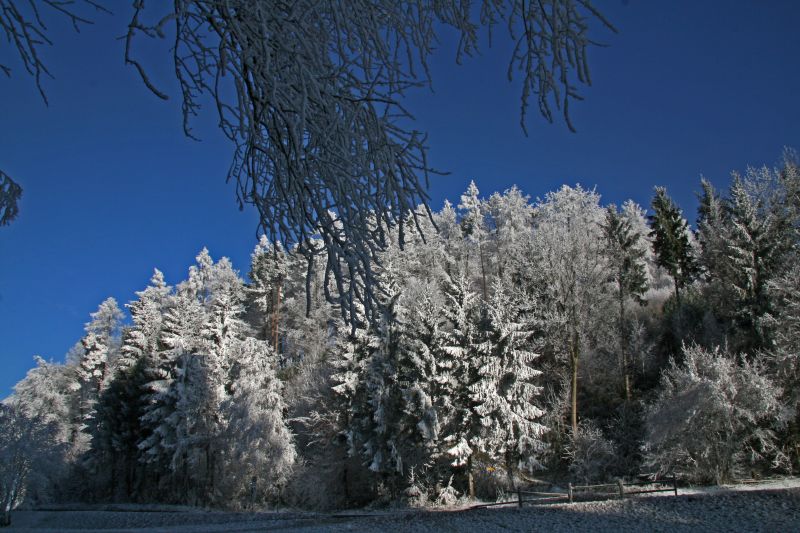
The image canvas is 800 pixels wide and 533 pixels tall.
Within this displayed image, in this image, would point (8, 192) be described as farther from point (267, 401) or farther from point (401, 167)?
point (267, 401)

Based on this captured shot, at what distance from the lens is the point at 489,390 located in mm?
22094

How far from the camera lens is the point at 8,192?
492 cm

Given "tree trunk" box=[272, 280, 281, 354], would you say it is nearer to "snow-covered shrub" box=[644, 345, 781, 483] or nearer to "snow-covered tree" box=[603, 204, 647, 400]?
"snow-covered tree" box=[603, 204, 647, 400]

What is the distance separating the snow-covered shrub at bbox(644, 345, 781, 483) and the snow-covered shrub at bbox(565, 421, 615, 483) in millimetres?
2821

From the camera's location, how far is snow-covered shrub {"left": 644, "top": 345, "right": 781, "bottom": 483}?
19.1m

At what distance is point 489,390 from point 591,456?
17.2ft

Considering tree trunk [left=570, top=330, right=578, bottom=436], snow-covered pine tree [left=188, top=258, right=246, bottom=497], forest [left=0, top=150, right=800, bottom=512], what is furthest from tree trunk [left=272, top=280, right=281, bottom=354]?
tree trunk [left=570, top=330, right=578, bottom=436]

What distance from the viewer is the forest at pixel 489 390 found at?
2047 cm

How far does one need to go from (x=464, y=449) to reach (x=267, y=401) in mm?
9776

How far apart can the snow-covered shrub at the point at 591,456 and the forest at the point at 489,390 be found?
0.09m

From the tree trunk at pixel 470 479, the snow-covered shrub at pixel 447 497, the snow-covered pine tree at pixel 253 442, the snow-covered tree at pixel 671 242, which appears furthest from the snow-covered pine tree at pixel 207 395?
the snow-covered tree at pixel 671 242

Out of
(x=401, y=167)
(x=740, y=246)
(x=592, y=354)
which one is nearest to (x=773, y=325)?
(x=740, y=246)

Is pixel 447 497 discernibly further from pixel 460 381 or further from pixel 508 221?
pixel 508 221

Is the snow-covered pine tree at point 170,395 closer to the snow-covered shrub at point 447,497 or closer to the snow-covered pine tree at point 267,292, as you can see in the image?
the snow-covered pine tree at point 267,292
